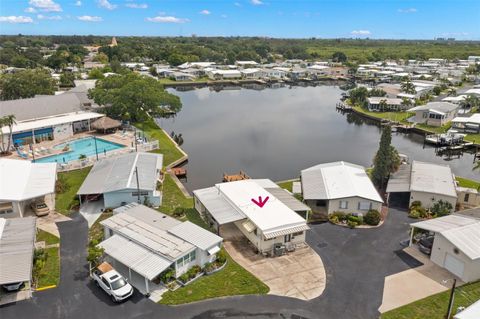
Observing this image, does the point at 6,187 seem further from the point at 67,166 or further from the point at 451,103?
the point at 451,103

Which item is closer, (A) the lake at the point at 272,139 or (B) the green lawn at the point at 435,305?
(B) the green lawn at the point at 435,305

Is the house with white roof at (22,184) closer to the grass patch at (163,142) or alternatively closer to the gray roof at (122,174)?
the gray roof at (122,174)

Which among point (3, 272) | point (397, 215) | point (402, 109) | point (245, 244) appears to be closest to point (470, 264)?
point (397, 215)

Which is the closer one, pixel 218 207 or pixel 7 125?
pixel 218 207

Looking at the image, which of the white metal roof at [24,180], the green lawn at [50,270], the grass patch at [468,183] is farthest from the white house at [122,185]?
the grass patch at [468,183]

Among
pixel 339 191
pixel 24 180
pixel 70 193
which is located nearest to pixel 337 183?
pixel 339 191

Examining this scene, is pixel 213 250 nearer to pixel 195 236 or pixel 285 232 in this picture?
pixel 195 236
